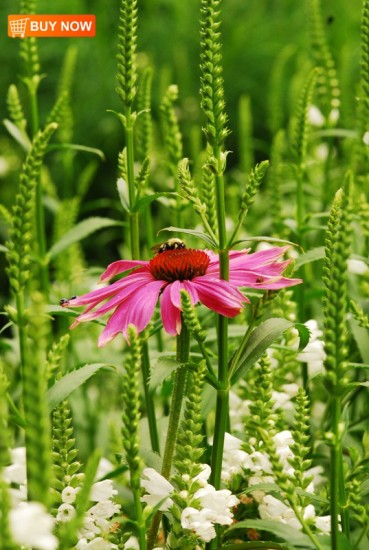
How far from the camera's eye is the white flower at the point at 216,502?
0.74 meters

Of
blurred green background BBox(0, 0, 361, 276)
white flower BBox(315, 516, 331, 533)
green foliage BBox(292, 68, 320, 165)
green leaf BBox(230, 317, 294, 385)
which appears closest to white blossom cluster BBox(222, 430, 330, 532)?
white flower BBox(315, 516, 331, 533)

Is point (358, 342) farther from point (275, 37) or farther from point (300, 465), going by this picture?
point (275, 37)

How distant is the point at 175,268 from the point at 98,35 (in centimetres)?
252

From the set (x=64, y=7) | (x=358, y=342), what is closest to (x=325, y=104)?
(x=358, y=342)

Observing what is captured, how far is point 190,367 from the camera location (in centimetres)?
79

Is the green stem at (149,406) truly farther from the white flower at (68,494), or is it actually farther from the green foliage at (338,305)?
the green foliage at (338,305)

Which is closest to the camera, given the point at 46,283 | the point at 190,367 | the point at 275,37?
the point at 190,367

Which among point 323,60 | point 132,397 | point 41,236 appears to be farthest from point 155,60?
point 132,397

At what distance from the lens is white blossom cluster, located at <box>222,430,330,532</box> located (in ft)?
2.79

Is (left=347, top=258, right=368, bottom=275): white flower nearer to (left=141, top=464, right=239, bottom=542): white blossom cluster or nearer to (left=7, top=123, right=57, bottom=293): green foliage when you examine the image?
(left=141, top=464, right=239, bottom=542): white blossom cluster

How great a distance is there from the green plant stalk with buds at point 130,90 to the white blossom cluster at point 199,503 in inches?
5.5

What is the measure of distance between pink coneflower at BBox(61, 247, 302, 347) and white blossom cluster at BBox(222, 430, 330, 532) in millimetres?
168

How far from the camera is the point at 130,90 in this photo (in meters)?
0.90

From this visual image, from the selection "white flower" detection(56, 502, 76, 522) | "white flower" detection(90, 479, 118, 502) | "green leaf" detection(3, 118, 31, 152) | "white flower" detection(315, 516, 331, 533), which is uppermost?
"green leaf" detection(3, 118, 31, 152)
